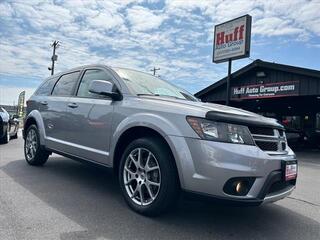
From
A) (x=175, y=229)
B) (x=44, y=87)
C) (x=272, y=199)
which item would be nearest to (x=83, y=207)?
(x=175, y=229)

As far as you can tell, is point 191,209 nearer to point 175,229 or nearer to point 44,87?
point 175,229

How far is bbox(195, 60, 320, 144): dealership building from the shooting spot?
15.9 meters

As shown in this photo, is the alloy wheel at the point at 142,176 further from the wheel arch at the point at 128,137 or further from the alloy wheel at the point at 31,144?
the alloy wheel at the point at 31,144

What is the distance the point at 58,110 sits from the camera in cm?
577

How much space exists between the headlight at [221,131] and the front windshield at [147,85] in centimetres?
124

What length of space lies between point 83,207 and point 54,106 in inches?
88.5

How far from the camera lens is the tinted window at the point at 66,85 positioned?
5.82 metres

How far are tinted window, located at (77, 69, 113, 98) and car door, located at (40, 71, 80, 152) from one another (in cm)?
23

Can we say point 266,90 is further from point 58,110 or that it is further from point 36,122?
point 58,110

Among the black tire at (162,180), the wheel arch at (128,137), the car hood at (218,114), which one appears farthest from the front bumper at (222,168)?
the wheel arch at (128,137)

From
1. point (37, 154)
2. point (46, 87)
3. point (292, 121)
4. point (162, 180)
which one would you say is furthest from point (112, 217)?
point (292, 121)

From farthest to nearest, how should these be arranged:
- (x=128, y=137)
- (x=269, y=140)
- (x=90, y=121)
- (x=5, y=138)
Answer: (x=5, y=138) < (x=90, y=121) < (x=128, y=137) < (x=269, y=140)

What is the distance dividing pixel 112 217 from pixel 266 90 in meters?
14.9

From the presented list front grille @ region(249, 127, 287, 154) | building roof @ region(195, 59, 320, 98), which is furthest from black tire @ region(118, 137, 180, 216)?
building roof @ region(195, 59, 320, 98)
